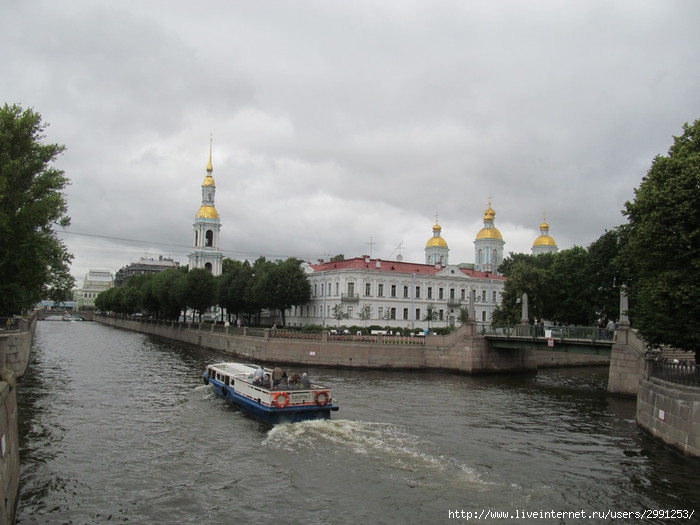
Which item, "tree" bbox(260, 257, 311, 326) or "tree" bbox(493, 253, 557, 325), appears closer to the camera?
"tree" bbox(493, 253, 557, 325)

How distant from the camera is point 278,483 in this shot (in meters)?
19.0

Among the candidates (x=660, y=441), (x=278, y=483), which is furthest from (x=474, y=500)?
(x=660, y=441)

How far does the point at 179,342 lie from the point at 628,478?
251ft

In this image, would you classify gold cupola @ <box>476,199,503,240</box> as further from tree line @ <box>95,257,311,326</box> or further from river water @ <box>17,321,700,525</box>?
river water @ <box>17,321,700,525</box>

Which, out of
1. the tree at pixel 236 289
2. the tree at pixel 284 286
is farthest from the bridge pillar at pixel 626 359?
the tree at pixel 236 289

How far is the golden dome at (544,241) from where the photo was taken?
12694cm

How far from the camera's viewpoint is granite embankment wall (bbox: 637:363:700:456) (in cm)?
2112

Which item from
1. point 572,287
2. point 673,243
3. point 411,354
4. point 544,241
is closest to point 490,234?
point 544,241

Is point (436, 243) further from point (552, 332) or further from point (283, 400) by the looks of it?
point (283, 400)

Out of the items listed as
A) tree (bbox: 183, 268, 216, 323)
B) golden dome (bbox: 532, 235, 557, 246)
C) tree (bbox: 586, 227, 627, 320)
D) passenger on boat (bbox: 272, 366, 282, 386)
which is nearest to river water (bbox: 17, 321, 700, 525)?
passenger on boat (bbox: 272, 366, 282, 386)

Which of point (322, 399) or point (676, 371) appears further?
point (322, 399)

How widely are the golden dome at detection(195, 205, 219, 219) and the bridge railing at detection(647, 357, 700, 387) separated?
4978 inches

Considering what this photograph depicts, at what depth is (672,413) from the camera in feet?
75.1

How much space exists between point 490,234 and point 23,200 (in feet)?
327
